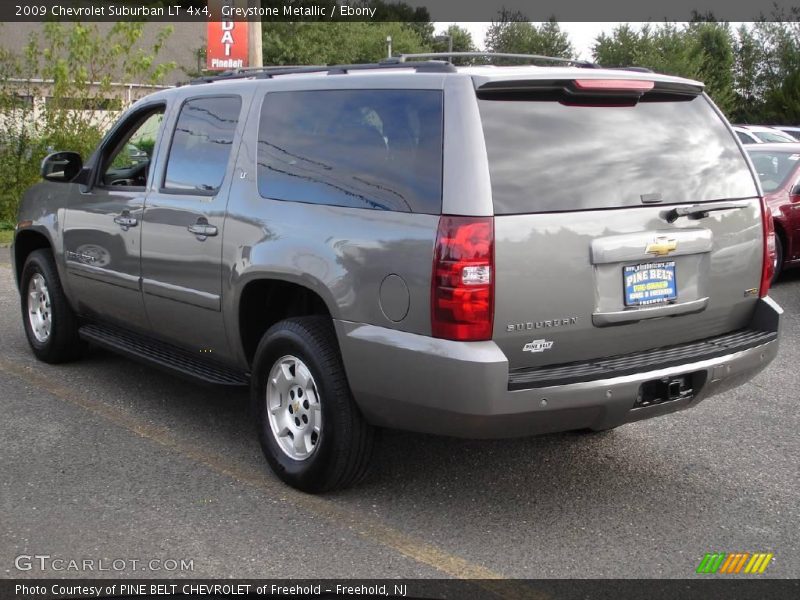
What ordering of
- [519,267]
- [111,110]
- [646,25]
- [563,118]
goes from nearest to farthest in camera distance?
[519,267], [563,118], [111,110], [646,25]

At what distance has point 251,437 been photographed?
17.4 feet

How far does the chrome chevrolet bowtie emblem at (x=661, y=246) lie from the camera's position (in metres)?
4.11

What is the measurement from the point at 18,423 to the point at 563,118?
3.45m

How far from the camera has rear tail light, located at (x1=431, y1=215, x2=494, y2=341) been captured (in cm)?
375

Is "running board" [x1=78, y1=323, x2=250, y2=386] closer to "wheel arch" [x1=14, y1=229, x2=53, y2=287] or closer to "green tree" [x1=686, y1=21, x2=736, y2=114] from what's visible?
"wheel arch" [x1=14, y1=229, x2=53, y2=287]

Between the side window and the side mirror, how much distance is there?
1.14 ft

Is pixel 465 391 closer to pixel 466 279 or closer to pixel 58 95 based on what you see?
pixel 466 279

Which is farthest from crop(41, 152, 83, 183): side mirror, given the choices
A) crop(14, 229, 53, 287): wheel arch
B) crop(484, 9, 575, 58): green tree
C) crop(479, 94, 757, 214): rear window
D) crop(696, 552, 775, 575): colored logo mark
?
crop(484, 9, 575, 58): green tree

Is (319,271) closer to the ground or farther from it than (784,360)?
farther from it

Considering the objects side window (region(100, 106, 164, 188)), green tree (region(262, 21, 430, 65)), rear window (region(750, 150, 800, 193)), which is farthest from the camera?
green tree (region(262, 21, 430, 65))

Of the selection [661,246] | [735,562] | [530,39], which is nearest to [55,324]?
[661,246]

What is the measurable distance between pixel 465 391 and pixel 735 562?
49.9 inches

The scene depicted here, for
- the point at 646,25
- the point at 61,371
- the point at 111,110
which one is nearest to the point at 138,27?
the point at 111,110

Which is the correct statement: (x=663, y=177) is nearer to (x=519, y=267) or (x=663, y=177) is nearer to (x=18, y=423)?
(x=519, y=267)
